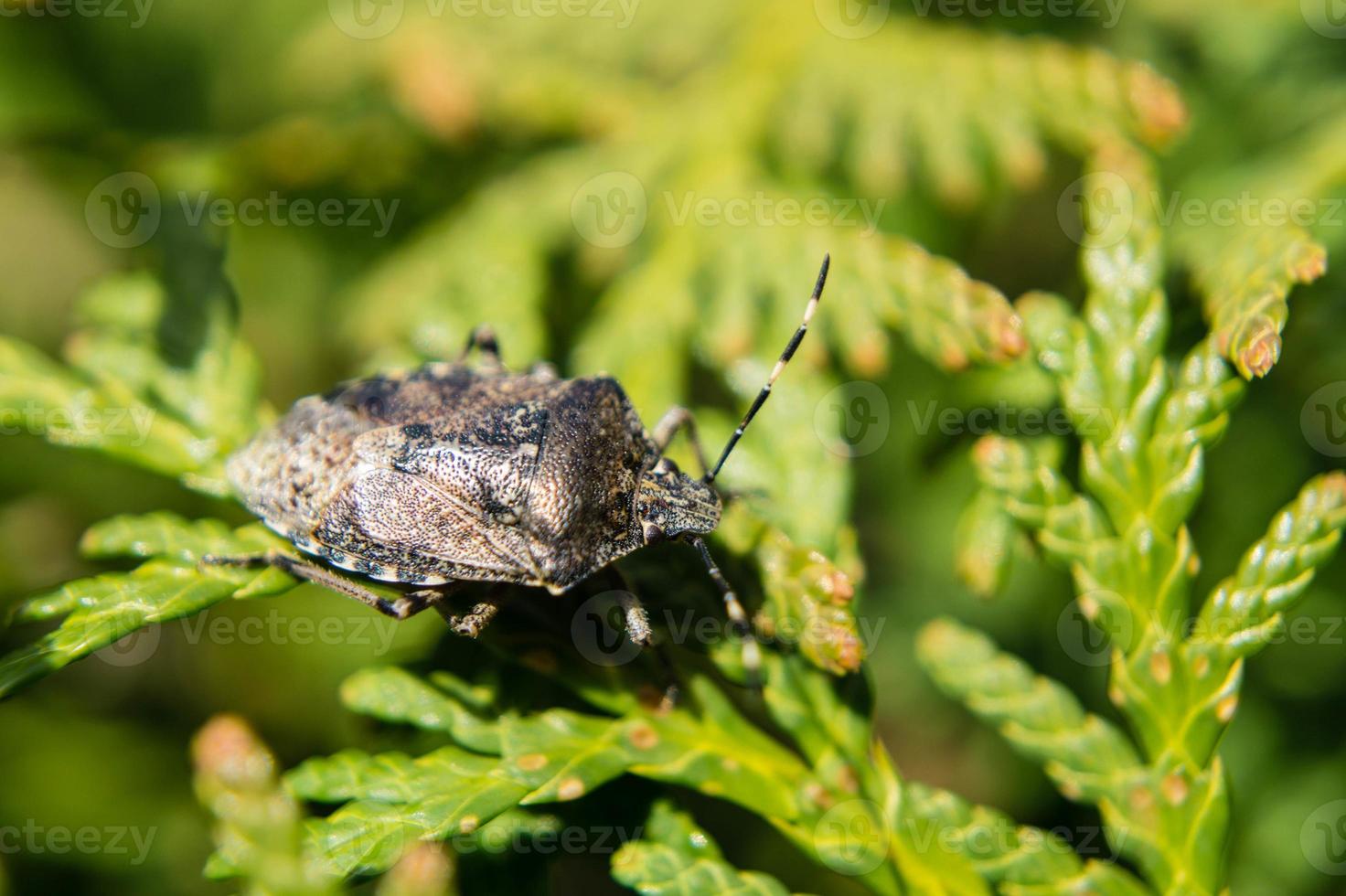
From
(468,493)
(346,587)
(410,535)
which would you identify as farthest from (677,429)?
(346,587)

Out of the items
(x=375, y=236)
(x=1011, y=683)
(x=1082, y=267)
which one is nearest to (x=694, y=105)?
(x=375, y=236)

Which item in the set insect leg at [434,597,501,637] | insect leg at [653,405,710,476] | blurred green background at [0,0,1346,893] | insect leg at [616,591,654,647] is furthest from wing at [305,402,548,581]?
blurred green background at [0,0,1346,893]

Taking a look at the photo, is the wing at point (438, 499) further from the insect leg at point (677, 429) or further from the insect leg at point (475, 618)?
the insect leg at point (677, 429)

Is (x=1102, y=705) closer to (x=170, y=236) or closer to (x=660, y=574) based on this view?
(x=660, y=574)

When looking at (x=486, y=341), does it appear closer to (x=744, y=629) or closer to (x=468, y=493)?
(x=468, y=493)

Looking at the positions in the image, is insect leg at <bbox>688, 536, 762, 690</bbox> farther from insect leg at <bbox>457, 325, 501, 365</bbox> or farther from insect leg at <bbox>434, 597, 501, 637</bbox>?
insect leg at <bbox>457, 325, 501, 365</bbox>

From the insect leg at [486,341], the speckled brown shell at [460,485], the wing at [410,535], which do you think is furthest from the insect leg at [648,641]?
the insect leg at [486,341]
